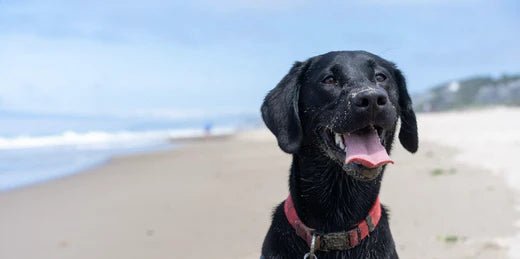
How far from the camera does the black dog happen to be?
3.48 metres

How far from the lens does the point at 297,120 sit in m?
3.84

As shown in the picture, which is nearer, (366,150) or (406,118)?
(366,150)

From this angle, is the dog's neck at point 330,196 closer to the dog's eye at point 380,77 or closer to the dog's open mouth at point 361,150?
the dog's open mouth at point 361,150

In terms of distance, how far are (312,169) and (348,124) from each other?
498 mm

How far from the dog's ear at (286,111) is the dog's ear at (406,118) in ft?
2.23

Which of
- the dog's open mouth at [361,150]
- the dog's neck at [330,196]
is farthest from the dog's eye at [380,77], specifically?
the dog's neck at [330,196]

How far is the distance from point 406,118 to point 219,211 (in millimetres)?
5020

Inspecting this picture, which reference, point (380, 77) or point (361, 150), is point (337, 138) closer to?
point (361, 150)

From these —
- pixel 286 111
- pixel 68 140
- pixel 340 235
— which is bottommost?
pixel 68 140

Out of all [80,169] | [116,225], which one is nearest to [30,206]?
[116,225]

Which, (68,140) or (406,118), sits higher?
(406,118)

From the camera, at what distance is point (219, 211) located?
8.73m

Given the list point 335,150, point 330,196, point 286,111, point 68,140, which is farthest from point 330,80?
point 68,140

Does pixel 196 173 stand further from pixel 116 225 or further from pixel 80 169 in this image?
pixel 116 225
